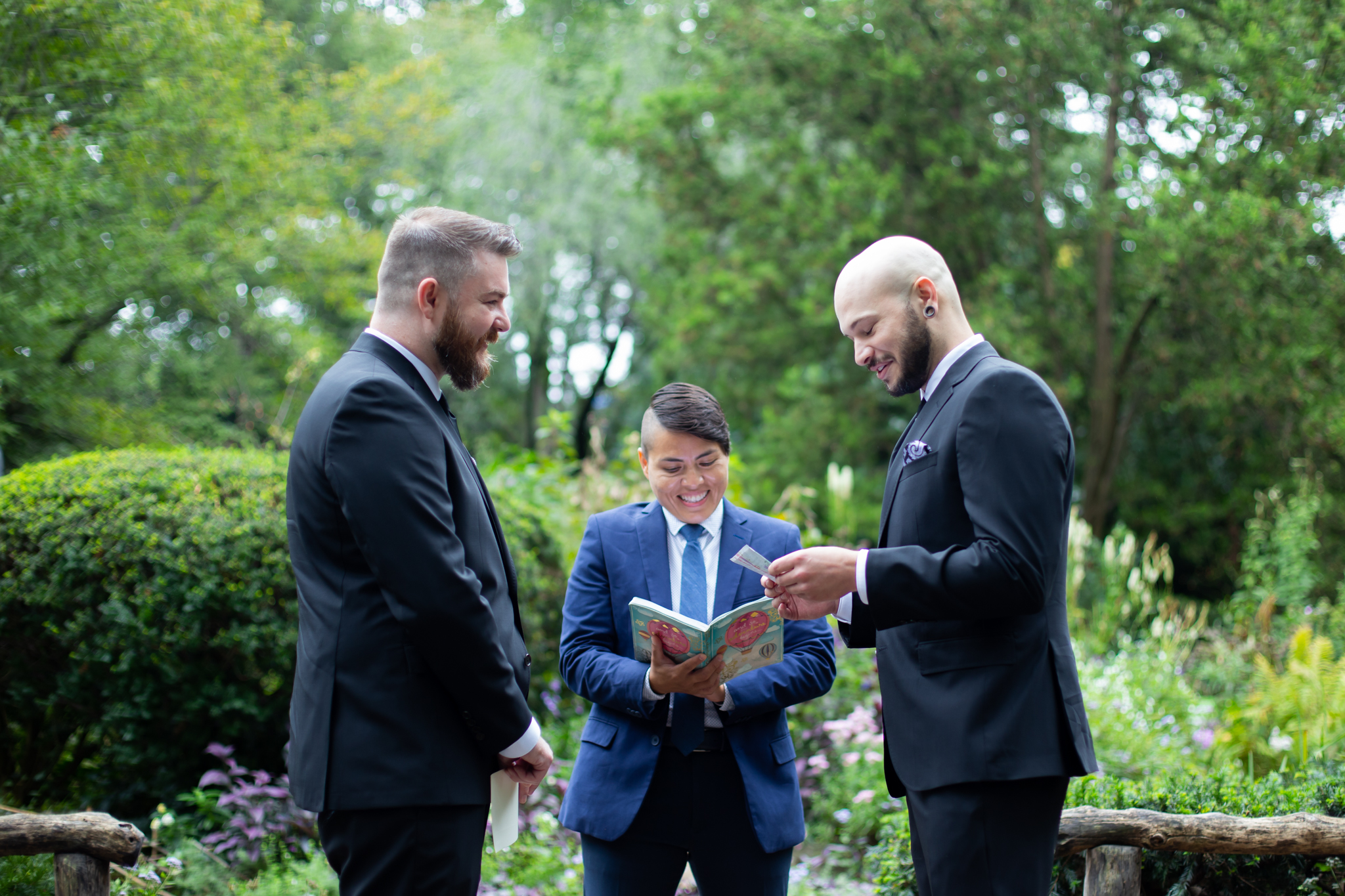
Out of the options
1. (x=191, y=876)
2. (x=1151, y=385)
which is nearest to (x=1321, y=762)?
(x=191, y=876)

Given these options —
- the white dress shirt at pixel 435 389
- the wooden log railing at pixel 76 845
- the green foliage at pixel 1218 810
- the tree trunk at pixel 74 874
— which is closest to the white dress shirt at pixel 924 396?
the white dress shirt at pixel 435 389

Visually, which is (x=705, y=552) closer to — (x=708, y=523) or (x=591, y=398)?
(x=708, y=523)

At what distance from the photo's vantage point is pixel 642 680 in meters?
2.72

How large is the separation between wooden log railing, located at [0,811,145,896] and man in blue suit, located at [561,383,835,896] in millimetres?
1524

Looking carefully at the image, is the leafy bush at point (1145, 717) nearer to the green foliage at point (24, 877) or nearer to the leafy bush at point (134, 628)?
the leafy bush at point (134, 628)

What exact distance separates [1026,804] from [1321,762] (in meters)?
2.99

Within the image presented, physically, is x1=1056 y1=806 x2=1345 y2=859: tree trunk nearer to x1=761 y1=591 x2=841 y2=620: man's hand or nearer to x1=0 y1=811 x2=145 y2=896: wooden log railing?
x1=761 y1=591 x2=841 y2=620: man's hand

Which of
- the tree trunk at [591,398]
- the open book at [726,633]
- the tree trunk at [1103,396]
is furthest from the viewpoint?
the tree trunk at [591,398]

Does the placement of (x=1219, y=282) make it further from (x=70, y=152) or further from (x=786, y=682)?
(x=70, y=152)

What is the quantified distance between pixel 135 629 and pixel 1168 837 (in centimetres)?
449

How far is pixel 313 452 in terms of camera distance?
2283 mm

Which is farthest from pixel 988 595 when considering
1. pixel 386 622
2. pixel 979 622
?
pixel 386 622

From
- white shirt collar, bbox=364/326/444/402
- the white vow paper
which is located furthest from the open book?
white shirt collar, bbox=364/326/444/402

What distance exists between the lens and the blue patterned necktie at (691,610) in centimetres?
275
